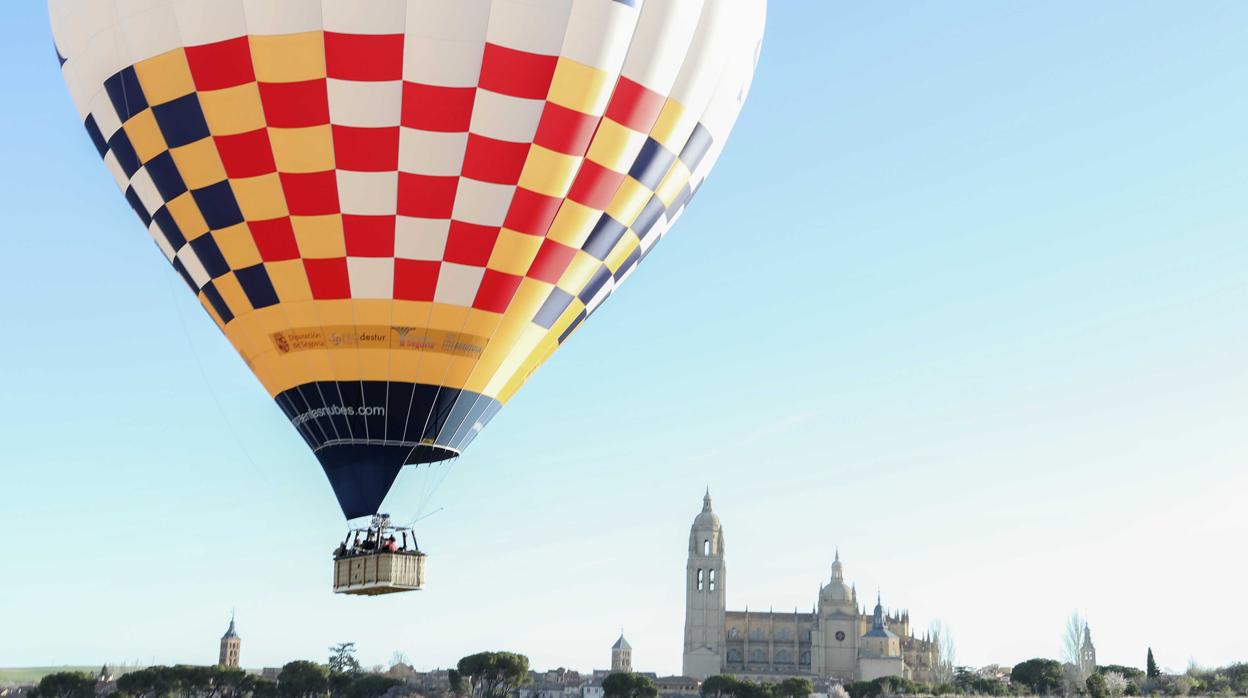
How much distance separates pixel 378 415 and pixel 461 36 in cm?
357

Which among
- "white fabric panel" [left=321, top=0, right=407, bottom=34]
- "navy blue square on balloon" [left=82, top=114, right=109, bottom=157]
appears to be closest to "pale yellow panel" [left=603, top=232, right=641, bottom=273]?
"white fabric panel" [left=321, top=0, right=407, bottom=34]

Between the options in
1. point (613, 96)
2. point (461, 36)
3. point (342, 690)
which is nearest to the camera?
point (461, 36)

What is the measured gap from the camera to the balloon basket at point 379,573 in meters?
12.7

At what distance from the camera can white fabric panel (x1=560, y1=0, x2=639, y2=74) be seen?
13.2 meters

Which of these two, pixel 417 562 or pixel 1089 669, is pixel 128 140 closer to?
pixel 417 562

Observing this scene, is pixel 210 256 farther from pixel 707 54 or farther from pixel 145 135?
pixel 707 54

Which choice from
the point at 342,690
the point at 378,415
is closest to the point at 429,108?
the point at 378,415

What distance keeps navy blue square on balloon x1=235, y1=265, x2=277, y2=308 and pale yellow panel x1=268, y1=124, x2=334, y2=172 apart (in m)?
1.08

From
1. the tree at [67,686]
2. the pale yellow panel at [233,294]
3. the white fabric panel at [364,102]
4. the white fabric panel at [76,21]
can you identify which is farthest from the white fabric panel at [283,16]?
the tree at [67,686]

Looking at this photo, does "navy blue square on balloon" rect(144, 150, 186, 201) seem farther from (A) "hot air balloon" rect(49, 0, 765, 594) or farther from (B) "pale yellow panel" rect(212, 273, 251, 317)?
(B) "pale yellow panel" rect(212, 273, 251, 317)

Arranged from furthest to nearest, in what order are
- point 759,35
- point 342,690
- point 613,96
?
1. point 342,690
2. point 759,35
3. point 613,96

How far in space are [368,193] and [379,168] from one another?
26 centimetres

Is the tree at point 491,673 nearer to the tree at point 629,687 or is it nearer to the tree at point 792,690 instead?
the tree at point 629,687

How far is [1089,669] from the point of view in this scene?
215 ft
